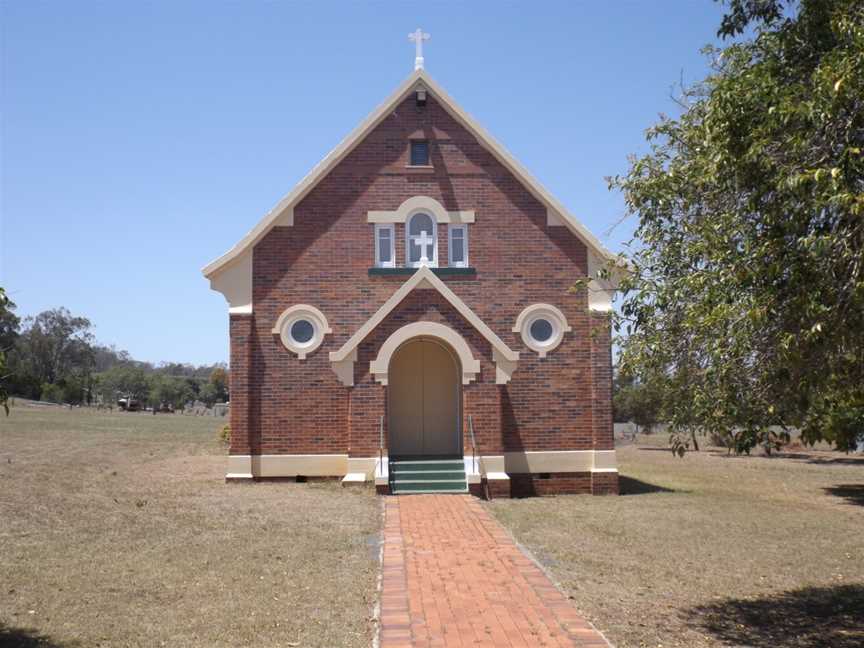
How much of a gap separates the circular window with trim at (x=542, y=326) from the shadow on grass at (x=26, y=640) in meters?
12.6

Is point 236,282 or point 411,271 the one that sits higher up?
point 411,271

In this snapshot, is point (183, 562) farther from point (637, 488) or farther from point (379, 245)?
point (637, 488)

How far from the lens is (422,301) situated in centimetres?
1770

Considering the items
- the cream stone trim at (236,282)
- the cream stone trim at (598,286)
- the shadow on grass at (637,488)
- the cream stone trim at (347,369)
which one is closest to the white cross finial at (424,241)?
the cream stone trim at (347,369)

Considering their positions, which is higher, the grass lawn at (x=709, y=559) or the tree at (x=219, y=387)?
the tree at (x=219, y=387)

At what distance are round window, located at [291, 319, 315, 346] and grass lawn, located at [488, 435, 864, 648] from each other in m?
5.64

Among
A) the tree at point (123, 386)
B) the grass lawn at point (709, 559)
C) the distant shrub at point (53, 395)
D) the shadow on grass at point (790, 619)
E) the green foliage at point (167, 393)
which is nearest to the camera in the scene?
the shadow on grass at point (790, 619)

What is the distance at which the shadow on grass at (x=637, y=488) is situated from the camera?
18.8 m

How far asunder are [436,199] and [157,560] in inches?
429

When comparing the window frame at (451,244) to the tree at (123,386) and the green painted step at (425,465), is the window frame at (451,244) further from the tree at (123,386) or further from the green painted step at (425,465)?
the tree at (123,386)

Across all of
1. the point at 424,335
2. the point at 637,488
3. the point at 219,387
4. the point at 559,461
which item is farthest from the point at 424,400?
the point at 219,387

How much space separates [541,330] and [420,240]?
3396 mm

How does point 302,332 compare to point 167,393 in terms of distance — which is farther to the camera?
point 167,393

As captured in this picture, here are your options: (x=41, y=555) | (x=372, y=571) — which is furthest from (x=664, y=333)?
(x=41, y=555)
